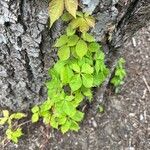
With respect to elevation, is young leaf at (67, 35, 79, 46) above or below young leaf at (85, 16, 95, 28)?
below

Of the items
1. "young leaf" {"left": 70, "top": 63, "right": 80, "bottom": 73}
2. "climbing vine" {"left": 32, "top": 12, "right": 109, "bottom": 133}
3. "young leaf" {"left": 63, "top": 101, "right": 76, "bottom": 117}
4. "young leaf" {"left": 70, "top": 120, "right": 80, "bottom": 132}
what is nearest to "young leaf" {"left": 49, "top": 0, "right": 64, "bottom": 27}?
"climbing vine" {"left": 32, "top": 12, "right": 109, "bottom": 133}

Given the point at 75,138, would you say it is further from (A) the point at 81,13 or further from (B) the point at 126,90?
(A) the point at 81,13

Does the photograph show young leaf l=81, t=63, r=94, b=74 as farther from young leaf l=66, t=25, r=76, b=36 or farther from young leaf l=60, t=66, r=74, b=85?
young leaf l=66, t=25, r=76, b=36

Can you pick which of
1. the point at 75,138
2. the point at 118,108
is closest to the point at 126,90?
the point at 118,108

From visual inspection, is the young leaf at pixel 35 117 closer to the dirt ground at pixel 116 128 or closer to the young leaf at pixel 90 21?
the dirt ground at pixel 116 128

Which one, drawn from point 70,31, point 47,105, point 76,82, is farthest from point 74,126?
point 70,31

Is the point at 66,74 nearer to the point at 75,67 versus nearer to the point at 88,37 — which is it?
the point at 75,67
